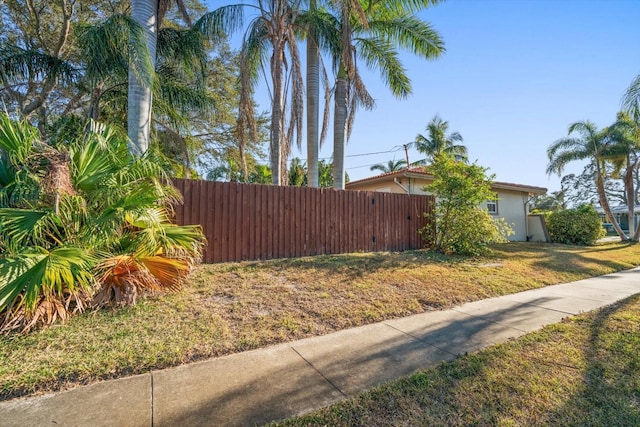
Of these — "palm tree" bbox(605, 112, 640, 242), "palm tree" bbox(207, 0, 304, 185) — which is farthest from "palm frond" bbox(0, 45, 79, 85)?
"palm tree" bbox(605, 112, 640, 242)

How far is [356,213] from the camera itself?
8516mm

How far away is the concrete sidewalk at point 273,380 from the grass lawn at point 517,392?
0.19 m

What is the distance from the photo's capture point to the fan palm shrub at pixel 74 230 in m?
3.08

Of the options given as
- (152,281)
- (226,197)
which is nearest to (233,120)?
(226,197)

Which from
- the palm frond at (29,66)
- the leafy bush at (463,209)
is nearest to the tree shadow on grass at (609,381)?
the leafy bush at (463,209)

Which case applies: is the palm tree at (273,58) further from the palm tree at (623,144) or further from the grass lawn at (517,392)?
the palm tree at (623,144)

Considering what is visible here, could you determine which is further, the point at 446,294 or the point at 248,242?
the point at 248,242

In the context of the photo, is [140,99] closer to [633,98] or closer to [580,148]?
[633,98]

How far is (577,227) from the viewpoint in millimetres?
13977

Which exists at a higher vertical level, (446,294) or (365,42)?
(365,42)

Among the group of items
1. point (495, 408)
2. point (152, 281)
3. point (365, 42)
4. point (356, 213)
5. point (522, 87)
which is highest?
point (365, 42)

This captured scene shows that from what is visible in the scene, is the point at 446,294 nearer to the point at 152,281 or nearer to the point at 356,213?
the point at 356,213

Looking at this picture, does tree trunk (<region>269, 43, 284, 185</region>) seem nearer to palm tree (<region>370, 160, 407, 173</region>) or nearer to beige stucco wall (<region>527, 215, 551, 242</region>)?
beige stucco wall (<region>527, 215, 551, 242</region>)

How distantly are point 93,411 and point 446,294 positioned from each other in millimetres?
4964
